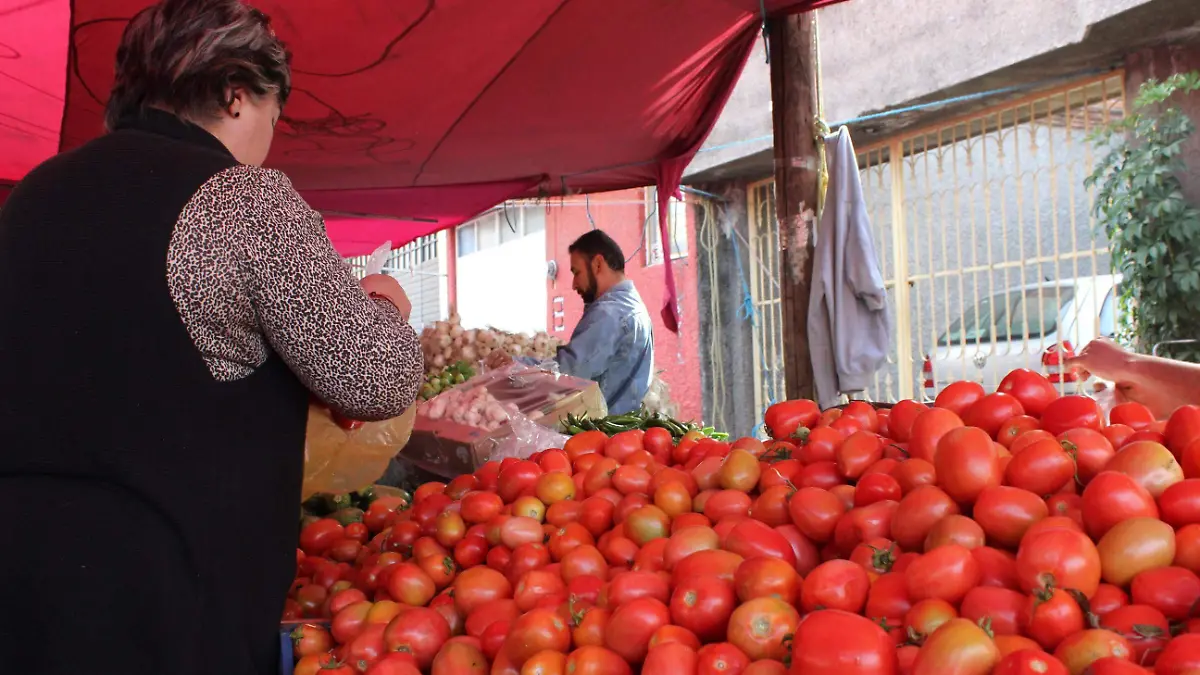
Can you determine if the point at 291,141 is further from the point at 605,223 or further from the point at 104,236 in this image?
the point at 605,223

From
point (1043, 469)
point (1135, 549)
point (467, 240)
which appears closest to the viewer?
point (1135, 549)

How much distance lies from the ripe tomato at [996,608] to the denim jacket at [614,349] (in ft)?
12.1

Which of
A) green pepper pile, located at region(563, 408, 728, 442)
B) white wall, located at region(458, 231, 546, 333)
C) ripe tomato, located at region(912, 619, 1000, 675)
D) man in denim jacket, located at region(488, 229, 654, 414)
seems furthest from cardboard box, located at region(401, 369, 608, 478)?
white wall, located at region(458, 231, 546, 333)

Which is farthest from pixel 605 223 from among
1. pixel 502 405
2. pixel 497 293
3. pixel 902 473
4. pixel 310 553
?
pixel 902 473

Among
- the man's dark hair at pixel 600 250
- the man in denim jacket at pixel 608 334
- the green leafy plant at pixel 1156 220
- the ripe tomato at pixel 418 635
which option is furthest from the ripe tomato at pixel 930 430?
the green leafy plant at pixel 1156 220

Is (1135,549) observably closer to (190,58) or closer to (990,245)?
(190,58)

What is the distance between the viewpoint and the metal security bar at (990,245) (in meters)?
5.43

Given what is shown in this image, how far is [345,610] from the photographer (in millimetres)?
1808

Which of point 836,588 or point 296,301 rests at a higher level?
point 296,301

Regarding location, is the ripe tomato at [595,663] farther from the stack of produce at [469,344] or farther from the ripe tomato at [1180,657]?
the stack of produce at [469,344]

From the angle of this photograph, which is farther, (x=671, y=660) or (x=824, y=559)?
(x=824, y=559)

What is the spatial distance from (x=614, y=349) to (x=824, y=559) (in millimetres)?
3318

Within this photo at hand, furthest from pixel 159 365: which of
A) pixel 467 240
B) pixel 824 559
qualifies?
pixel 467 240

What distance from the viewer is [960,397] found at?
1810mm
